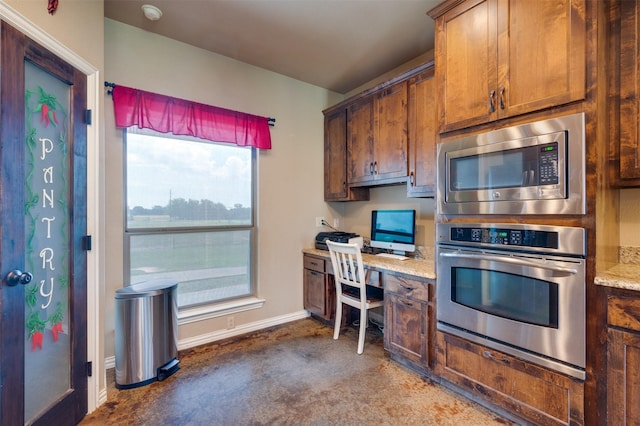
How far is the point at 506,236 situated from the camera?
1725 mm

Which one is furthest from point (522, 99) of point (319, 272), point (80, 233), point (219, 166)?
point (80, 233)

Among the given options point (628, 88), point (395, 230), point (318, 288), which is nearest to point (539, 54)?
point (628, 88)

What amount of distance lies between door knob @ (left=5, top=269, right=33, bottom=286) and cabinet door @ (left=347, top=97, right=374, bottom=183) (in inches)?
106

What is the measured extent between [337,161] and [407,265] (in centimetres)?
161

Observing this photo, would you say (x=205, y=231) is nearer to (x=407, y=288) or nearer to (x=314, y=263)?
(x=314, y=263)

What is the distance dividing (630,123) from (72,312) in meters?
3.45

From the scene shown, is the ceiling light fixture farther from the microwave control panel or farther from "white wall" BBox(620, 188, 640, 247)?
"white wall" BBox(620, 188, 640, 247)

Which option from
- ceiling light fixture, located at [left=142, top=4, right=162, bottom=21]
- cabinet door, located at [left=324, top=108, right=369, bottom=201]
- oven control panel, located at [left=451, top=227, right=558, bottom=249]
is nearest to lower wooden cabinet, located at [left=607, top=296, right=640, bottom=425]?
oven control panel, located at [left=451, top=227, right=558, bottom=249]

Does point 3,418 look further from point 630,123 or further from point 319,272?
point 630,123

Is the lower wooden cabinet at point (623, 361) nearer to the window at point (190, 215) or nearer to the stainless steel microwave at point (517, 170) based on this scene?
the stainless steel microwave at point (517, 170)

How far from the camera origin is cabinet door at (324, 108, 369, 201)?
135 inches

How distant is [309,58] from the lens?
2988 mm

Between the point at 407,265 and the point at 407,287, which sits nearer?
the point at 407,287

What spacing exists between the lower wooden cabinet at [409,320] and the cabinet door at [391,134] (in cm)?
104
